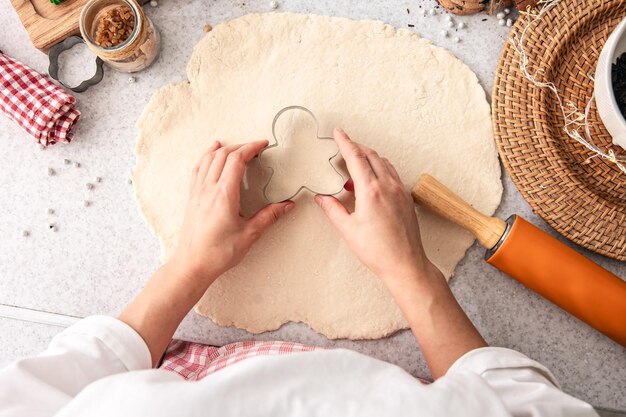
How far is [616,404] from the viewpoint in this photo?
31.2 inches

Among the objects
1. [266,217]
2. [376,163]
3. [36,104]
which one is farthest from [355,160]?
[36,104]

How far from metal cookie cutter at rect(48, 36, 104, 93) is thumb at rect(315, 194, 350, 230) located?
0.45 metres

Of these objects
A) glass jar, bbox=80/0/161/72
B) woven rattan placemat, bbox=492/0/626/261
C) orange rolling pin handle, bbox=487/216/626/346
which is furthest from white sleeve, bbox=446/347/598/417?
glass jar, bbox=80/0/161/72

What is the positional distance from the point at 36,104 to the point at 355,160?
0.54 m

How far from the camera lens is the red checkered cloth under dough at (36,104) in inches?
33.1

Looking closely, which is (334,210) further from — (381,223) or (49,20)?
(49,20)

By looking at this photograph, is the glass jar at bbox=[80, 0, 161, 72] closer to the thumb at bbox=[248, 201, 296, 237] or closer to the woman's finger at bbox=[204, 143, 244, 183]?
the woman's finger at bbox=[204, 143, 244, 183]

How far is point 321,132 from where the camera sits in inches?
32.7

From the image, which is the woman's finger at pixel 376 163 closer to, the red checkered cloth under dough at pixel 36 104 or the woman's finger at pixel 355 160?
the woman's finger at pixel 355 160

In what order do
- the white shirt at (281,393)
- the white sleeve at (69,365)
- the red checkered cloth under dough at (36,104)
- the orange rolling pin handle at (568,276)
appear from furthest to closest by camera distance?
the red checkered cloth under dough at (36,104), the orange rolling pin handle at (568,276), the white sleeve at (69,365), the white shirt at (281,393)

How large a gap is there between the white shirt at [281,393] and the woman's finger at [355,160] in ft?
1.02

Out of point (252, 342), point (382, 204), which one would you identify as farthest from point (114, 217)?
point (382, 204)

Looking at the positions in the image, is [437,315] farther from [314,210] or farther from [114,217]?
[114,217]

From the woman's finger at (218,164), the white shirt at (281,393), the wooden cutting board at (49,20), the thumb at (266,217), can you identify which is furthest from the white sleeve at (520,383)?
the wooden cutting board at (49,20)
